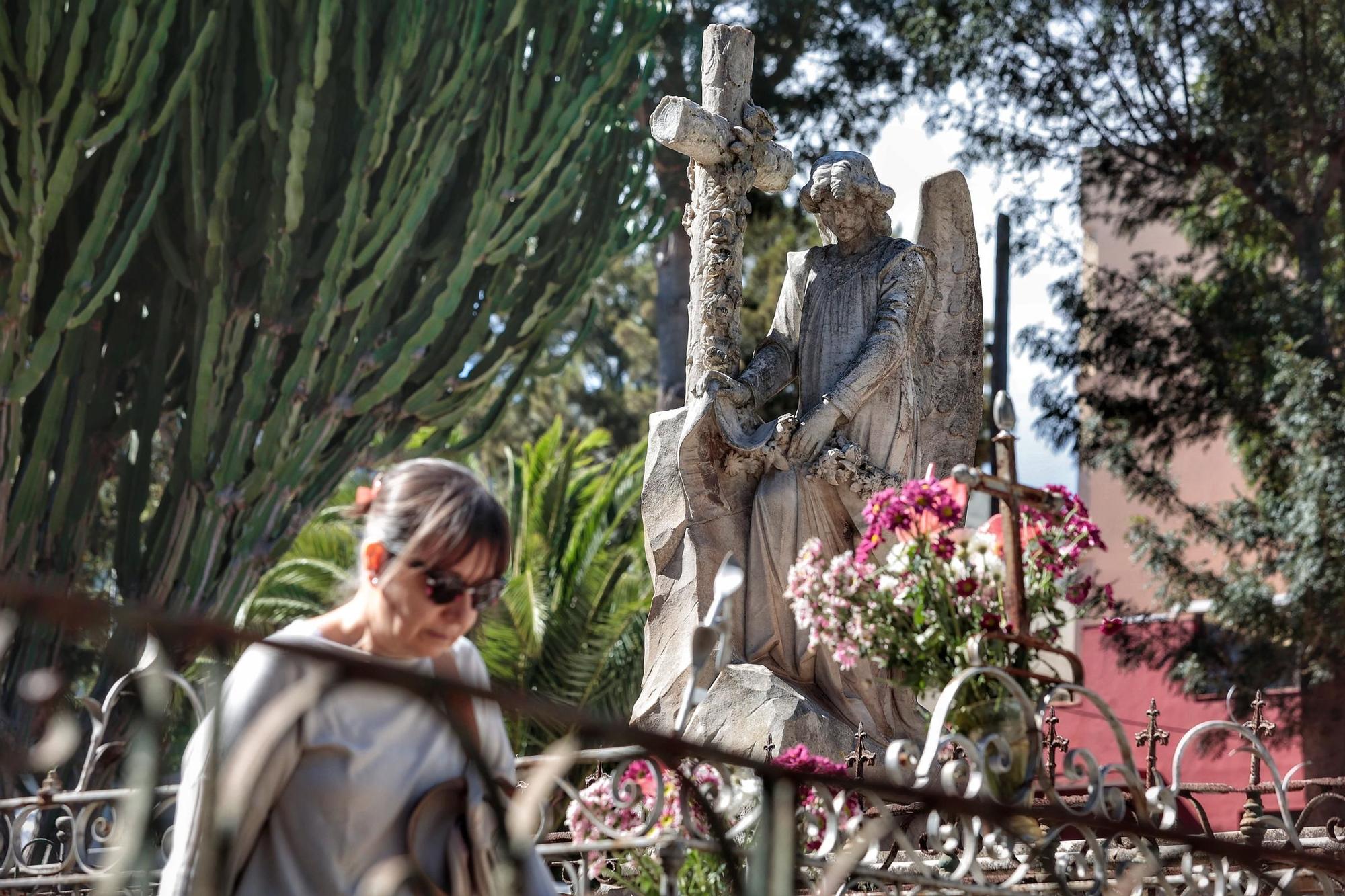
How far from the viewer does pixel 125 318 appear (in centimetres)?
1163

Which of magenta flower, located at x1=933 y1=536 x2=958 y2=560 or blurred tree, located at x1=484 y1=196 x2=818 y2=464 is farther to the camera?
blurred tree, located at x1=484 y1=196 x2=818 y2=464

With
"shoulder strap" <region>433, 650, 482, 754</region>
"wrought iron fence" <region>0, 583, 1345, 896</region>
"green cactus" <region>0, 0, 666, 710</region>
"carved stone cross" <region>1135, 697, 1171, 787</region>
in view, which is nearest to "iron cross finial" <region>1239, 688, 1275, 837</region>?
"wrought iron fence" <region>0, 583, 1345, 896</region>

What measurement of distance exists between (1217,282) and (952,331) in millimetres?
9090

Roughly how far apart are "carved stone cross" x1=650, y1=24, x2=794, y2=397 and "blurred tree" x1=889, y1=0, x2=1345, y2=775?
820cm

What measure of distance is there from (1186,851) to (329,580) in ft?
44.0

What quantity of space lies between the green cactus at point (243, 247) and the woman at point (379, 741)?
833cm

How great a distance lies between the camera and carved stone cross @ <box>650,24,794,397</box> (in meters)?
6.93

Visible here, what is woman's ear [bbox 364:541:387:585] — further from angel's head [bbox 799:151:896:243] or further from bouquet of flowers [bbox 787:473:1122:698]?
angel's head [bbox 799:151:896:243]

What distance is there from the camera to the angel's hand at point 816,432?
265 inches

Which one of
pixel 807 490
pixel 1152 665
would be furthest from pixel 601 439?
pixel 807 490

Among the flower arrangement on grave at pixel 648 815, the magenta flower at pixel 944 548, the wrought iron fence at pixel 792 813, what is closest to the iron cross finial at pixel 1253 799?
the wrought iron fence at pixel 792 813

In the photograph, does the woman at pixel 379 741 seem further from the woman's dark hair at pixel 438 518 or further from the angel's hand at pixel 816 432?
the angel's hand at pixel 816 432

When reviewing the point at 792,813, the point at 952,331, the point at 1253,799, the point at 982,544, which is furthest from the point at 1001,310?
the point at 792,813

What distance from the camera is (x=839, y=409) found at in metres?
6.72
